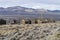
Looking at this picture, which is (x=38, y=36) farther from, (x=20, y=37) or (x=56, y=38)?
(x=56, y=38)

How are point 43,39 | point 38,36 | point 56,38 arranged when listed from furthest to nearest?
1. point 38,36
2. point 43,39
3. point 56,38

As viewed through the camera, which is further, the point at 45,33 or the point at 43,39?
the point at 45,33

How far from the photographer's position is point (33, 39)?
22078 millimetres

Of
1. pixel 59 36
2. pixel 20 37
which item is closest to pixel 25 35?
pixel 20 37

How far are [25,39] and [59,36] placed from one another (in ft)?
11.2

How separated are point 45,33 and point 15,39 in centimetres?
249

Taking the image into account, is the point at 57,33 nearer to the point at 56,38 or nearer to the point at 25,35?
the point at 56,38

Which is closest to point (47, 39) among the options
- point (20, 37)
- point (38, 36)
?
point (38, 36)

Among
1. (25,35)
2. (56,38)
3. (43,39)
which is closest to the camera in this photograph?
(56,38)

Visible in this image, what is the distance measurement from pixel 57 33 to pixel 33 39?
2.51m

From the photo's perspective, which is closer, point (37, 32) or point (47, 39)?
point (47, 39)

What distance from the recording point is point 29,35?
2317 cm

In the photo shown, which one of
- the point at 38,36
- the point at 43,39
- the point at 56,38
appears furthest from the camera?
the point at 38,36

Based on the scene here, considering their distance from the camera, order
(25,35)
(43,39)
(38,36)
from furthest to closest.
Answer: (25,35)
(38,36)
(43,39)
